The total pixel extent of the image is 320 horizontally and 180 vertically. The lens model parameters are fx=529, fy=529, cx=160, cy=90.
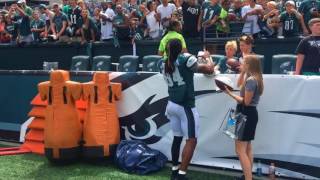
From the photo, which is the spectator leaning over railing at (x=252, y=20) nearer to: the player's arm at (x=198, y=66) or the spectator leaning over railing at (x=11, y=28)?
the player's arm at (x=198, y=66)

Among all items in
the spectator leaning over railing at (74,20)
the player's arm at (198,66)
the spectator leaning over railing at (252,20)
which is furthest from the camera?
the spectator leaning over railing at (74,20)

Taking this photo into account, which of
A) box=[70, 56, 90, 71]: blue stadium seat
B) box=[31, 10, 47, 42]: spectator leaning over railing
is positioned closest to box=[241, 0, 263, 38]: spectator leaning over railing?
box=[70, 56, 90, 71]: blue stadium seat

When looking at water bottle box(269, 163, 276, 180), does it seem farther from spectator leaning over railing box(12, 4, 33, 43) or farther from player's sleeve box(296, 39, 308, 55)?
spectator leaning over railing box(12, 4, 33, 43)

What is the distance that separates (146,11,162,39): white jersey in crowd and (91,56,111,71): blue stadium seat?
1.42 metres

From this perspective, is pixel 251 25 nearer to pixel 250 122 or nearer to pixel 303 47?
pixel 303 47

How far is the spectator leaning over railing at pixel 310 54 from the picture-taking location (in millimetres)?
6879

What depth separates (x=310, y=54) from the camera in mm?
6922

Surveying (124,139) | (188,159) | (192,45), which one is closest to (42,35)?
(192,45)

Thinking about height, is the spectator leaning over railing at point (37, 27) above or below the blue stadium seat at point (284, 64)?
above

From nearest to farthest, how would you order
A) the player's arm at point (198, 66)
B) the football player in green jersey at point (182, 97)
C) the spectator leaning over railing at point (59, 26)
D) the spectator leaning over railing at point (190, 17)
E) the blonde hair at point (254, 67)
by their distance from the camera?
the blonde hair at point (254, 67) < the player's arm at point (198, 66) < the football player in green jersey at point (182, 97) < the spectator leaning over railing at point (190, 17) < the spectator leaning over railing at point (59, 26)

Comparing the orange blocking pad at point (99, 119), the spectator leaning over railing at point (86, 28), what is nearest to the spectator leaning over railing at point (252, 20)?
the spectator leaning over railing at point (86, 28)

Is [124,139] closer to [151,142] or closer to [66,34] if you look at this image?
[151,142]

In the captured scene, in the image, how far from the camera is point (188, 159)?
6.36 m

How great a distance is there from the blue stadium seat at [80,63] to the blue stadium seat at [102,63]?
382 millimetres
